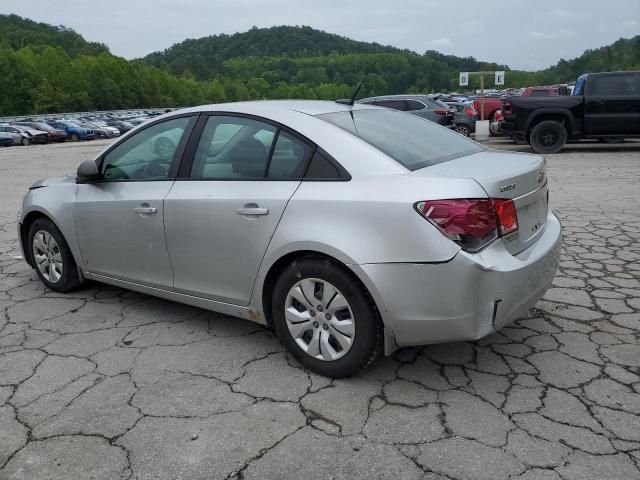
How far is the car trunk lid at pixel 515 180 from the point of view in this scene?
2809 millimetres

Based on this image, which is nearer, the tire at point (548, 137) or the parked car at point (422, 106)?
the tire at point (548, 137)

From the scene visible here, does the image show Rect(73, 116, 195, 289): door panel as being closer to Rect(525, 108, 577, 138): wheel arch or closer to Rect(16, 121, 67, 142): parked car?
Rect(525, 108, 577, 138): wheel arch

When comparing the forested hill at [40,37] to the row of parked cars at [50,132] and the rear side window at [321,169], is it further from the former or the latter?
the rear side window at [321,169]

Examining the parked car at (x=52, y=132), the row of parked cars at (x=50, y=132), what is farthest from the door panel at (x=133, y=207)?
the parked car at (x=52, y=132)

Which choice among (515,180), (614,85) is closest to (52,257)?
(515,180)

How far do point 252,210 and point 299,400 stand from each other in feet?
3.39

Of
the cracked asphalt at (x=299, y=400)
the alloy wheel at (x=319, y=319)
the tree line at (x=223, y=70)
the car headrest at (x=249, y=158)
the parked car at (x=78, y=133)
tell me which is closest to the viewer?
the cracked asphalt at (x=299, y=400)

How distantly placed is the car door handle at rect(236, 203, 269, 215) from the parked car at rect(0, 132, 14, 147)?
117 feet

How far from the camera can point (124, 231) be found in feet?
12.6

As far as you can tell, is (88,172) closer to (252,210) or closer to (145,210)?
(145,210)

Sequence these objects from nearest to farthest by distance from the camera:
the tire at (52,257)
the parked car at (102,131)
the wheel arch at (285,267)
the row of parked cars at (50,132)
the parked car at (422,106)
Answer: the wheel arch at (285,267) < the tire at (52,257) < the parked car at (422,106) < the row of parked cars at (50,132) < the parked car at (102,131)

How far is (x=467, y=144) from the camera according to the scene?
12.2ft

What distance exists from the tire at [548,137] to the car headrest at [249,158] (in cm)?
1107

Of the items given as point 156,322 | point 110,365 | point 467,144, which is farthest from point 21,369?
point 467,144
